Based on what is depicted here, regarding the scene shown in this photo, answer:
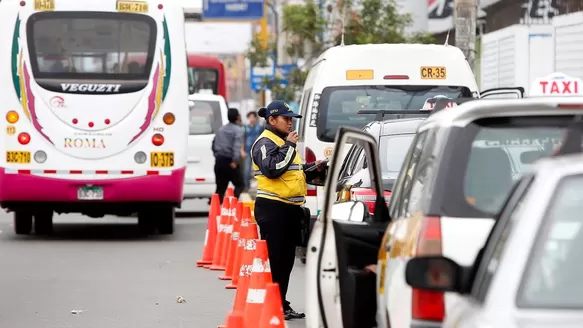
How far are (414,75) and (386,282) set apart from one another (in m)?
10.6

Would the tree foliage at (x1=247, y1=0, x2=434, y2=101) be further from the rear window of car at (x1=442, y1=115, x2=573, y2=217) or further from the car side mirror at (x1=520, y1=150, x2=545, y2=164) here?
the rear window of car at (x1=442, y1=115, x2=573, y2=217)

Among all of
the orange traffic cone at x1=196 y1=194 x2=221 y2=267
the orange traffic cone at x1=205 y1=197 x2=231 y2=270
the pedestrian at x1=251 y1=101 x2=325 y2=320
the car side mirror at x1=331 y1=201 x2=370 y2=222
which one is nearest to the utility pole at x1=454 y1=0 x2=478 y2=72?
the orange traffic cone at x1=196 y1=194 x2=221 y2=267

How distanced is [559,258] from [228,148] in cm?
1876

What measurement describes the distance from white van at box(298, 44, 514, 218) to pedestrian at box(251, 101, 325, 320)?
17.0 feet

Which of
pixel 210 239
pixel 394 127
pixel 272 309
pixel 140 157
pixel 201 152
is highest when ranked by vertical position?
pixel 394 127

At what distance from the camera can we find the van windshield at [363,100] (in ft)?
53.7

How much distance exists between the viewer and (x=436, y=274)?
17.5ft

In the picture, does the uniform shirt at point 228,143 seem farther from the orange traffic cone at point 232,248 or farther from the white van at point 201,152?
the orange traffic cone at point 232,248

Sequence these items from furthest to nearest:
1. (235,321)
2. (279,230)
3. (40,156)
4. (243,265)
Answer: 1. (40,156)
2. (279,230)
3. (243,265)
4. (235,321)

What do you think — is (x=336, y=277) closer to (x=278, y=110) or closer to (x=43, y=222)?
(x=278, y=110)

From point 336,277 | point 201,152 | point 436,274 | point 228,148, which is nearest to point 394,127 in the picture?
point 336,277

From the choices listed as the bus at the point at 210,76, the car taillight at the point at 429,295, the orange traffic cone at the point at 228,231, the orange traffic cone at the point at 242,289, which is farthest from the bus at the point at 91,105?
the bus at the point at 210,76

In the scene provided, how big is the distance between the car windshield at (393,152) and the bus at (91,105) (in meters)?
6.32

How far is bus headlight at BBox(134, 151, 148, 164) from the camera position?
62.6ft
